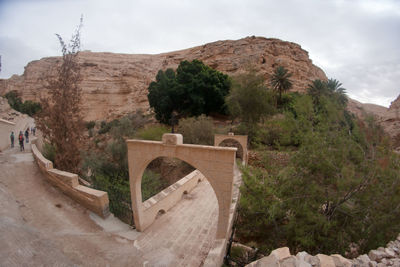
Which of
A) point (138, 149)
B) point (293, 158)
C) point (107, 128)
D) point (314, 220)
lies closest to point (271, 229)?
point (314, 220)

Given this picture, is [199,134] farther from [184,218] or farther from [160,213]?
[184,218]

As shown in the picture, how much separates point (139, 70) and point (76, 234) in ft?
115

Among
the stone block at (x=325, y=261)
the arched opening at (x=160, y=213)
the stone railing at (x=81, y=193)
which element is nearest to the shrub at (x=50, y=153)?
the stone railing at (x=81, y=193)

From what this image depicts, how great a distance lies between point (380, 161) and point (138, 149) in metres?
5.55

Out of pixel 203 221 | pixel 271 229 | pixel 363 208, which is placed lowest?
pixel 203 221

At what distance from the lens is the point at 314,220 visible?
3.25 m

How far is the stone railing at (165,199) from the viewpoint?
5.08 meters

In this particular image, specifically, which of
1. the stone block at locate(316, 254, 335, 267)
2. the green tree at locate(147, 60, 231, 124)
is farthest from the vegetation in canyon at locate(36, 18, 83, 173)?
the green tree at locate(147, 60, 231, 124)

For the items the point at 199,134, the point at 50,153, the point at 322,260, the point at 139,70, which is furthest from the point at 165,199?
the point at 139,70

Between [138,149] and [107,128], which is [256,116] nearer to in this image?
[138,149]

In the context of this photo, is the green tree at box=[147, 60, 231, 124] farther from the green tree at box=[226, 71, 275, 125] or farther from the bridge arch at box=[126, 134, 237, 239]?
the bridge arch at box=[126, 134, 237, 239]

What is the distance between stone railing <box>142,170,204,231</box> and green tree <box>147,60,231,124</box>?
39.5ft

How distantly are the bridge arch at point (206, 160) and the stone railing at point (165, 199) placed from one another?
1.40m

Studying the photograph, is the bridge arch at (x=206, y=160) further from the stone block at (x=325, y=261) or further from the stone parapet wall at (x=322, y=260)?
the stone block at (x=325, y=261)
